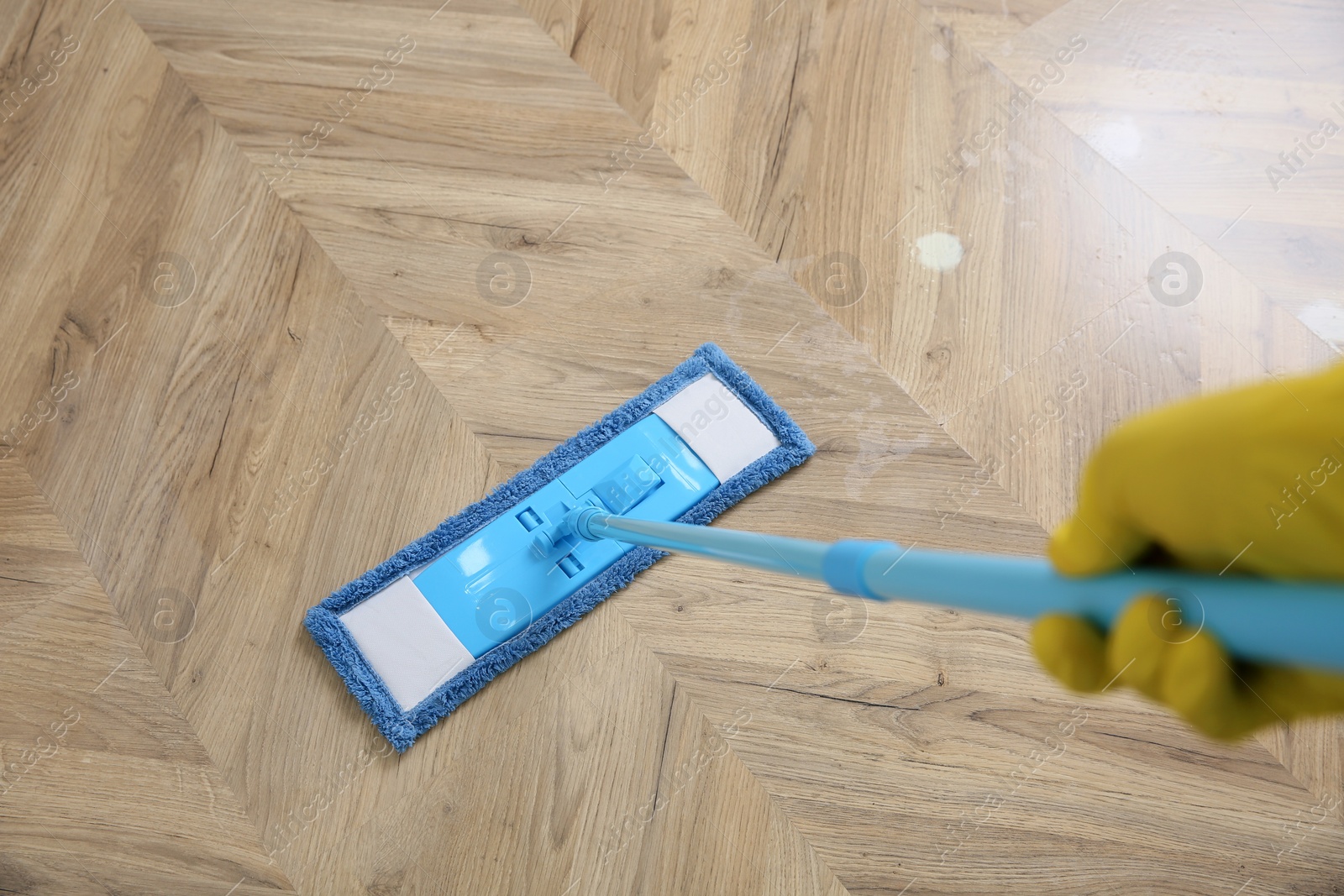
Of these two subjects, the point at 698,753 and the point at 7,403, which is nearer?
the point at 698,753

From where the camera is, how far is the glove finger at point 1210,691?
31 centimetres

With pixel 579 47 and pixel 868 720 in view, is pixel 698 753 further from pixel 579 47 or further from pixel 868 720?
pixel 579 47

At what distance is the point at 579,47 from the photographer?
102cm

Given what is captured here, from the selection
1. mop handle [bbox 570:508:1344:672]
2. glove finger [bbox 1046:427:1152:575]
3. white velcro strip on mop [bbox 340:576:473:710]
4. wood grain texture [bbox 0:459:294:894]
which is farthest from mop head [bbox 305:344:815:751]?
glove finger [bbox 1046:427:1152:575]

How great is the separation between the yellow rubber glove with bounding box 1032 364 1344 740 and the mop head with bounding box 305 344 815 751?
1.63 feet

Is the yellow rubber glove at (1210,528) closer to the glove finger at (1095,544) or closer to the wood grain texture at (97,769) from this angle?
the glove finger at (1095,544)

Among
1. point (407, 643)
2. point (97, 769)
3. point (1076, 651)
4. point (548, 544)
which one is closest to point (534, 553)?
point (548, 544)

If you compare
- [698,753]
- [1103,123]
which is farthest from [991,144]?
[698,753]

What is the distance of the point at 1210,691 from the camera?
32cm

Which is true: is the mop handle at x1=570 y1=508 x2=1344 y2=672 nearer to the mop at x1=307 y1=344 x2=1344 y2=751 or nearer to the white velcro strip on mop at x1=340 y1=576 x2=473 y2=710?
the mop at x1=307 y1=344 x2=1344 y2=751

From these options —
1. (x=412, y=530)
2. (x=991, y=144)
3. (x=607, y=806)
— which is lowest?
(x=607, y=806)

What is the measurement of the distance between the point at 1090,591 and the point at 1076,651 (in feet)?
0.09

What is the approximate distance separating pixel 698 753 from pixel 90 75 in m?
0.98

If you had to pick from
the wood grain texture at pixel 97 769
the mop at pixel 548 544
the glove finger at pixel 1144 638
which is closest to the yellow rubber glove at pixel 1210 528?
the glove finger at pixel 1144 638
